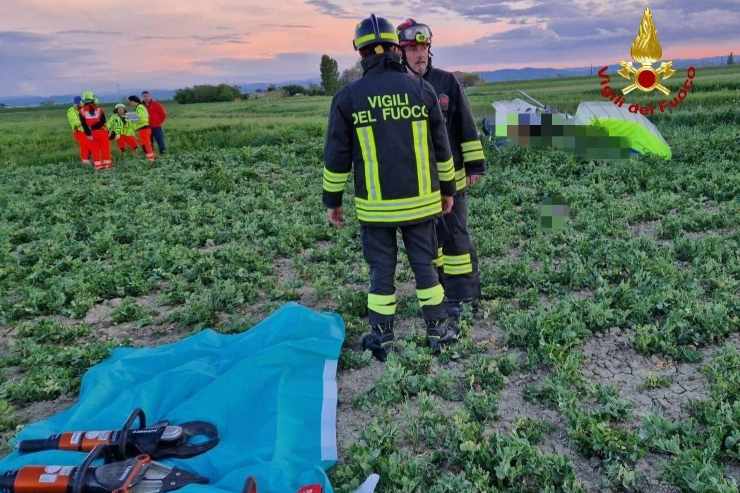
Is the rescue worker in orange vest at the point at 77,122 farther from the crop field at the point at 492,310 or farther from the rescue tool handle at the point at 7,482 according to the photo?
the rescue tool handle at the point at 7,482

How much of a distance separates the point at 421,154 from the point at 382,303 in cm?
135

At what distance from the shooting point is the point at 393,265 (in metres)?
5.20

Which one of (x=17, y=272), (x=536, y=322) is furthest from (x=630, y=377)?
(x=17, y=272)

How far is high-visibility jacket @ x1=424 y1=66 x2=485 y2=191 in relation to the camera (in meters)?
5.41

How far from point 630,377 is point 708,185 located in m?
6.41

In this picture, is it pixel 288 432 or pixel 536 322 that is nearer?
pixel 288 432

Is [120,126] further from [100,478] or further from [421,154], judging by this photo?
[100,478]

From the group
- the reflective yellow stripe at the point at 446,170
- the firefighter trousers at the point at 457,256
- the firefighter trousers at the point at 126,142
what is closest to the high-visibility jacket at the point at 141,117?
the firefighter trousers at the point at 126,142

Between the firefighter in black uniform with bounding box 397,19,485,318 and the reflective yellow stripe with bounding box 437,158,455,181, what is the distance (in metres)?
0.46

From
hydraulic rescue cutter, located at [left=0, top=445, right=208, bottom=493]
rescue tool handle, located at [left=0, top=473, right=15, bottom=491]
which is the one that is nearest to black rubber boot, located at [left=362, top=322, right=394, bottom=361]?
hydraulic rescue cutter, located at [left=0, top=445, right=208, bottom=493]

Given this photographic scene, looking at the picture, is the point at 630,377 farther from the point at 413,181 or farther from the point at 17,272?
the point at 17,272

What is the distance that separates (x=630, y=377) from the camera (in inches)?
180

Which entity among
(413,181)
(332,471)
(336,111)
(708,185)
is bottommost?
(332,471)

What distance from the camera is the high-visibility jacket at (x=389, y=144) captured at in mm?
4715
